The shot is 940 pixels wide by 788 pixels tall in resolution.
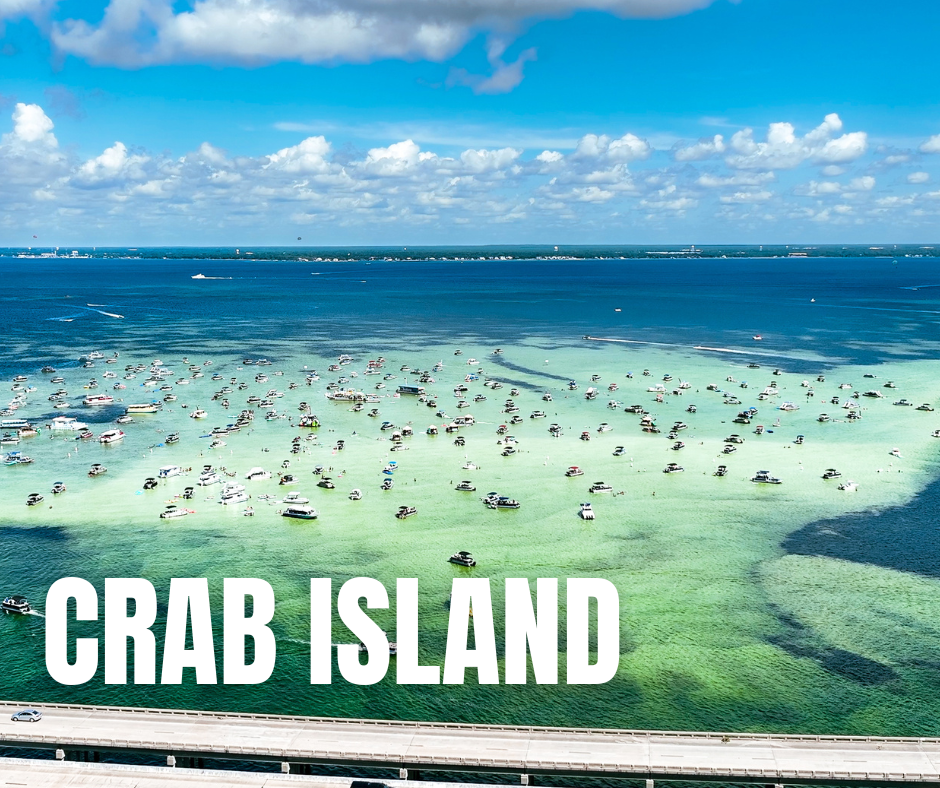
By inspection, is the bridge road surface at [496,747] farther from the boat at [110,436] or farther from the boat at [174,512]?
the boat at [110,436]

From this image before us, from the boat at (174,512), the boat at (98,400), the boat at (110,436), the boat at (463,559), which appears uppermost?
the boat at (98,400)

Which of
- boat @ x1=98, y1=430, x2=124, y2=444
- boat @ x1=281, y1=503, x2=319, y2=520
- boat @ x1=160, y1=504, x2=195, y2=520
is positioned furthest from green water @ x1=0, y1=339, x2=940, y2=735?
boat @ x1=98, y1=430, x2=124, y2=444

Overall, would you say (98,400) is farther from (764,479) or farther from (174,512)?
(764,479)

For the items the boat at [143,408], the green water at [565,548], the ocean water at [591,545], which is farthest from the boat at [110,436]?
the boat at [143,408]

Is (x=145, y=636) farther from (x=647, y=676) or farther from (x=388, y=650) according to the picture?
(x=647, y=676)

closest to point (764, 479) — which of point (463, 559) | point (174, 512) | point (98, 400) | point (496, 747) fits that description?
point (463, 559)

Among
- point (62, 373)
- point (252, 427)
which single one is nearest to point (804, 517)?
point (252, 427)
